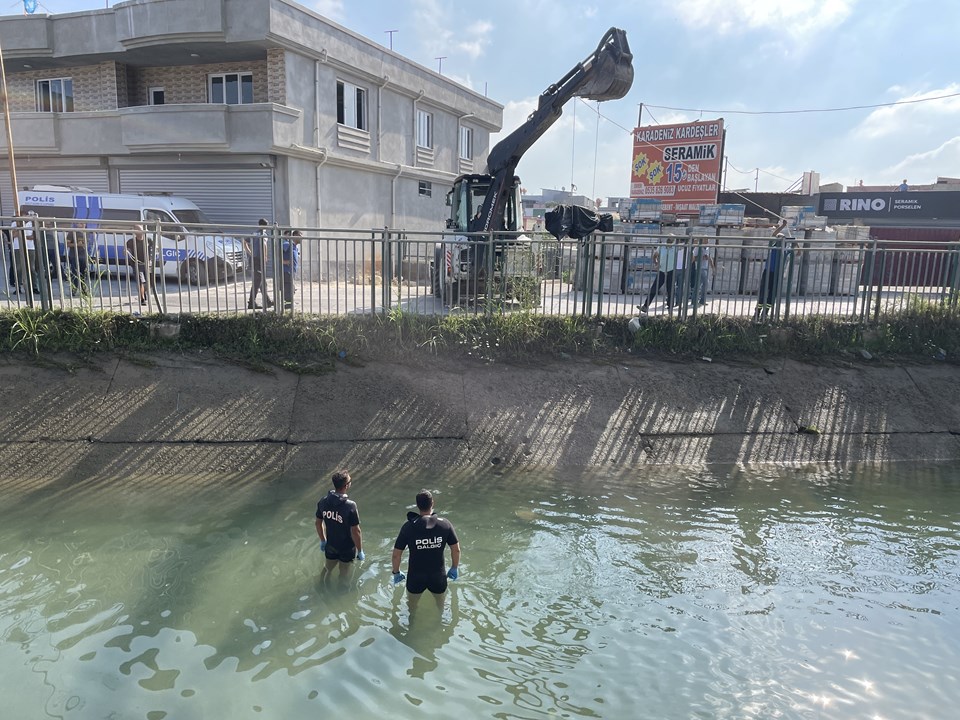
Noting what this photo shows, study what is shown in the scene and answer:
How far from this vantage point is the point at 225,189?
1991 centimetres

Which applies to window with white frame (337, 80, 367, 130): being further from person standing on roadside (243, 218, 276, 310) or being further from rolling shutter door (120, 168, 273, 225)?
person standing on roadside (243, 218, 276, 310)

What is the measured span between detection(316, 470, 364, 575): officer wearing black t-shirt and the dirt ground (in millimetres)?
2471

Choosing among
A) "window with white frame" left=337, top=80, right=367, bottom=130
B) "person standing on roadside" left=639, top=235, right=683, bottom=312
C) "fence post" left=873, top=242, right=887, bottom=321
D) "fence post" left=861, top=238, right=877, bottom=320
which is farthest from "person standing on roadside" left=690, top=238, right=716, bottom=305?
"window with white frame" left=337, top=80, right=367, bottom=130

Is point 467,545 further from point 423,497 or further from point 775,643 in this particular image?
point 775,643

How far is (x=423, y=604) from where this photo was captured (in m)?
5.30

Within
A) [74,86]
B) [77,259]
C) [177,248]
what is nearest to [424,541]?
[177,248]

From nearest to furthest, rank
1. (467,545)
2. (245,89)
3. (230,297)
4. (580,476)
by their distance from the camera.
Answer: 1. (467,545)
2. (580,476)
3. (230,297)
4. (245,89)

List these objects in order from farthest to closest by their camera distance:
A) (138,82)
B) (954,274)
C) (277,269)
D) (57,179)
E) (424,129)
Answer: (424,129), (138,82), (57,179), (954,274), (277,269)

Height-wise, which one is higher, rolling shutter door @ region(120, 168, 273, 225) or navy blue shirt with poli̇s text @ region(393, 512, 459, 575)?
rolling shutter door @ region(120, 168, 273, 225)

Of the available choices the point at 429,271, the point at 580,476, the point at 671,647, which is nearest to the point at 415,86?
the point at 429,271

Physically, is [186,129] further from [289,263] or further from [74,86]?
[289,263]

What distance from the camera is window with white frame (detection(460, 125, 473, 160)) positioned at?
30109 millimetres

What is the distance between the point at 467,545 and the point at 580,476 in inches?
95.3

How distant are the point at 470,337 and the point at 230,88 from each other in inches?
631
